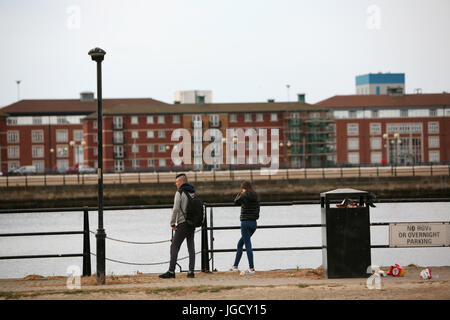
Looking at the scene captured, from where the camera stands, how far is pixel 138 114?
115 metres

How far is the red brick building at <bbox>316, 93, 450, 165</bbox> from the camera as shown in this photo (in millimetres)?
124500

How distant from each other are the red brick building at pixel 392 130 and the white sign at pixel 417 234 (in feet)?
365

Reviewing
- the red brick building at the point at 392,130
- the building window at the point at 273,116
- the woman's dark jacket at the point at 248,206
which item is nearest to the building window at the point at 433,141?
the red brick building at the point at 392,130

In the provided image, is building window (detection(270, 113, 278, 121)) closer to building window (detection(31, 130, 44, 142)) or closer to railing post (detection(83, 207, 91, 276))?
building window (detection(31, 130, 44, 142))

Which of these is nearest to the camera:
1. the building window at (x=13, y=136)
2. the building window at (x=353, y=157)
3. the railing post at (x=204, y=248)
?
the railing post at (x=204, y=248)

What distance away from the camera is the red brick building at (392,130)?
124 m

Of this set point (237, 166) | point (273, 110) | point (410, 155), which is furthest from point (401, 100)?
point (237, 166)

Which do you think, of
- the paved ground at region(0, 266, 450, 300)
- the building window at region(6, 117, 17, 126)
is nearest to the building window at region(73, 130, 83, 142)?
the building window at region(6, 117, 17, 126)

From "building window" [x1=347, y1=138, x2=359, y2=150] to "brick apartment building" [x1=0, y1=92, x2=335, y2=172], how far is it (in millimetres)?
3906

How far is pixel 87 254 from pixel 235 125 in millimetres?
103607

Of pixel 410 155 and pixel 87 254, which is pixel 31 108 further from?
pixel 87 254

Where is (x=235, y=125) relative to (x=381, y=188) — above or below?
above

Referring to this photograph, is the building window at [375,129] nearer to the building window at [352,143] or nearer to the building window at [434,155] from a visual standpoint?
the building window at [352,143]

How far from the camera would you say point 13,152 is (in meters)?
125
